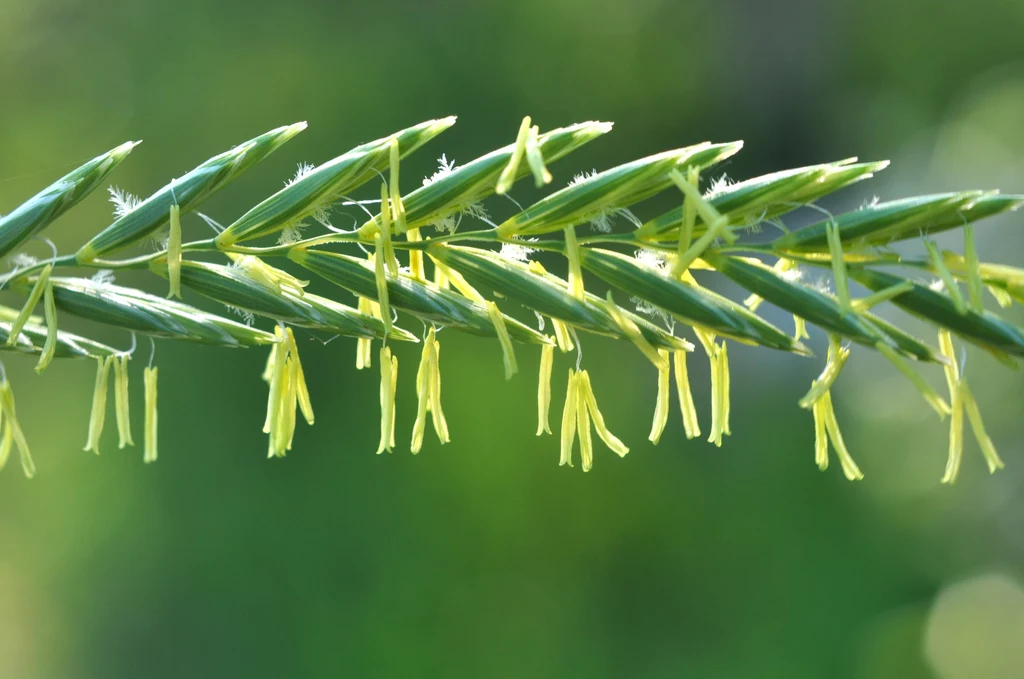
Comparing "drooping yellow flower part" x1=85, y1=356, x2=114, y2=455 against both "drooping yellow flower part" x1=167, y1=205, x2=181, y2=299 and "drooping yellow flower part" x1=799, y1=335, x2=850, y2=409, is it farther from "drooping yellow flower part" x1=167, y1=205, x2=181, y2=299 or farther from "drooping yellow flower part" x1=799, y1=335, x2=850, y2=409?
"drooping yellow flower part" x1=799, y1=335, x2=850, y2=409

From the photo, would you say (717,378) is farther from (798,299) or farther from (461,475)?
(461,475)

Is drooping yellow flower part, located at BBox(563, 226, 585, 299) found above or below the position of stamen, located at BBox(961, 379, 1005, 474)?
above

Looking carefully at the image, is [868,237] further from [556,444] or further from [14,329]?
[556,444]

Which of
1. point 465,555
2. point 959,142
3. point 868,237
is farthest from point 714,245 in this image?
point 959,142

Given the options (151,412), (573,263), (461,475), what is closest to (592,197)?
(573,263)

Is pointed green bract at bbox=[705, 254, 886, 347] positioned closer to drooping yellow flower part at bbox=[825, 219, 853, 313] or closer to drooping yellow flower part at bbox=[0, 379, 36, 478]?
drooping yellow flower part at bbox=[825, 219, 853, 313]

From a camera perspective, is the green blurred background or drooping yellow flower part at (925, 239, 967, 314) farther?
the green blurred background

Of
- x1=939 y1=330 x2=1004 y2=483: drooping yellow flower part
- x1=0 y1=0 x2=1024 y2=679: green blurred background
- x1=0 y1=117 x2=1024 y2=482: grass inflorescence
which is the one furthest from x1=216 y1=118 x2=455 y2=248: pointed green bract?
x1=0 y1=0 x2=1024 y2=679: green blurred background
